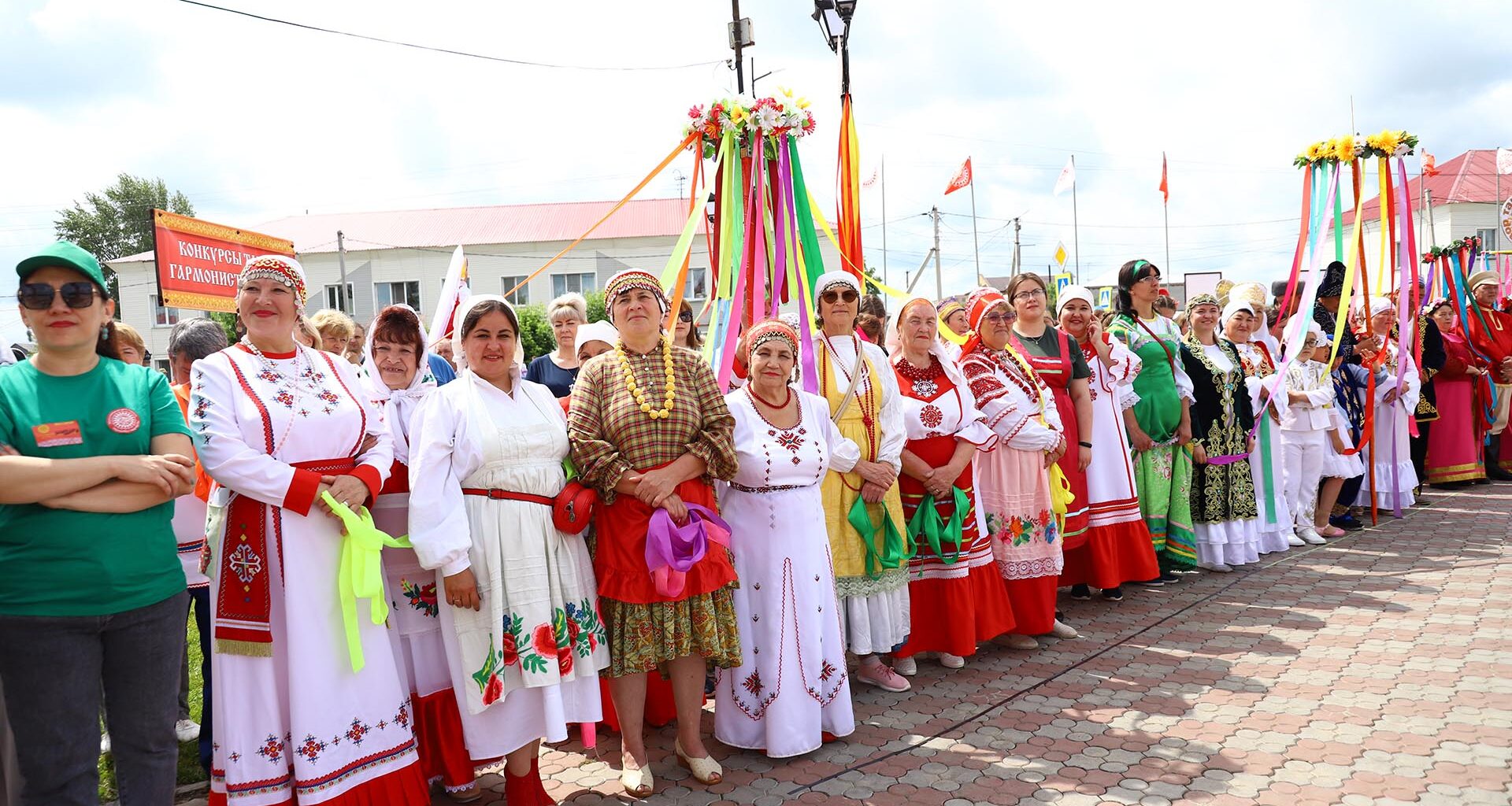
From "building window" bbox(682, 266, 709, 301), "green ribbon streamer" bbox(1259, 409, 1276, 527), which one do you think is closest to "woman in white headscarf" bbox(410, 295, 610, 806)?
"green ribbon streamer" bbox(1259, 409, 1276, 527)

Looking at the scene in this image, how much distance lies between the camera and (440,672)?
3623mm

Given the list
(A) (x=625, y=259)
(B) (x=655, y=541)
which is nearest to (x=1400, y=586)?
(B) (x=655, y=541)

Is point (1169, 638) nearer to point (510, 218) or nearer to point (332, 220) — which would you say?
point (510, 218)

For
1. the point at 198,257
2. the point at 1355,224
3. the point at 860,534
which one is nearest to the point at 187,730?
the point at 860,534

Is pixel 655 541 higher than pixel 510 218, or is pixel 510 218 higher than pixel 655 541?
pixel 510 218

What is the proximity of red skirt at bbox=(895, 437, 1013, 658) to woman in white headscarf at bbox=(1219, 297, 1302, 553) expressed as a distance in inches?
131

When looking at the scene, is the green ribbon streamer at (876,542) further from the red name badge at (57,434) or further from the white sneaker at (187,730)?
the white sneaker at (187,730)

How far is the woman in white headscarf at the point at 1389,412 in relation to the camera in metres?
8.82

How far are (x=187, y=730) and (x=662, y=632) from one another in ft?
8.14

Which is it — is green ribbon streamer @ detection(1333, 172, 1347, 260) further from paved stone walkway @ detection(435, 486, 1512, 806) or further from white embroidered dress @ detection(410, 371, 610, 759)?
white embroidered dress @ detection(410, 371, 610, 759)

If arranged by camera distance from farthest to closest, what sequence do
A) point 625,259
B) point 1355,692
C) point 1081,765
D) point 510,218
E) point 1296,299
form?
point 510,218
point 625,259
point 1296,299
point 1355,692
point 1081,765

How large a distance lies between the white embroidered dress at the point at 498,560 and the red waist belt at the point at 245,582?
447mm

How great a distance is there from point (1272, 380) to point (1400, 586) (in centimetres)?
173

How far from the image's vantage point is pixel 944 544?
16.1ft
